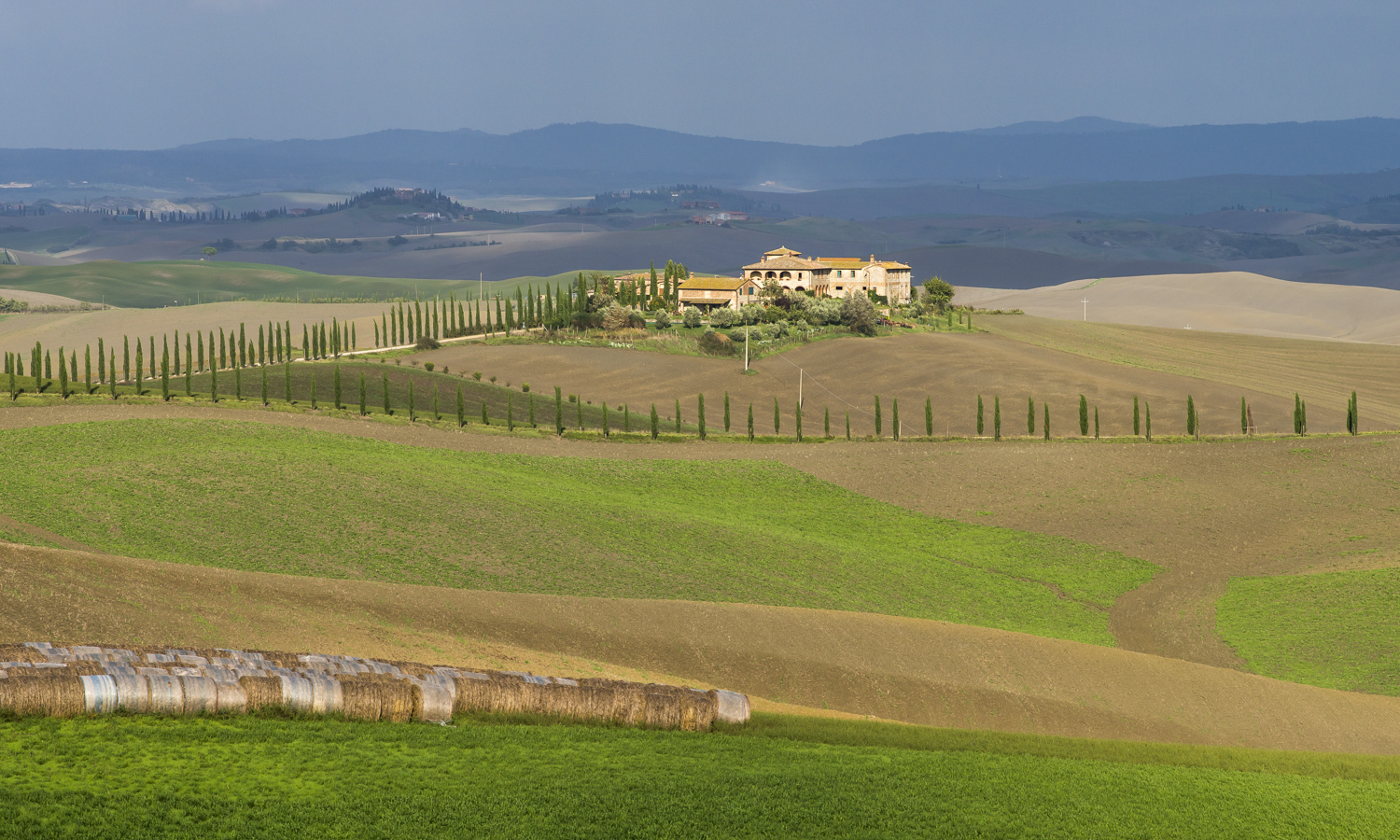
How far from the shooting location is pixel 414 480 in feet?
199

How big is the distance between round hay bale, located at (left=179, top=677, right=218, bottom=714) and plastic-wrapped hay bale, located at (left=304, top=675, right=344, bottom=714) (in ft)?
6.31

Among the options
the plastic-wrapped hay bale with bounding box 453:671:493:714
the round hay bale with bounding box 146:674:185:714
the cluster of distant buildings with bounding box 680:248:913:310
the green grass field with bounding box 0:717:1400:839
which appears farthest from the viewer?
the cluster of distant buildings with bounding box 680:248:913:310

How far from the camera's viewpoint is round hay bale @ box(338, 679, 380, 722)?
26.0 metres

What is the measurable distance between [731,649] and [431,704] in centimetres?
1449

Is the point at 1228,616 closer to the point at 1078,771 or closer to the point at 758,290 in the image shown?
the point at 1078,771

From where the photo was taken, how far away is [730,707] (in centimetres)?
2962

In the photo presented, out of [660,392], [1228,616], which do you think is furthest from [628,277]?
[1228,616]

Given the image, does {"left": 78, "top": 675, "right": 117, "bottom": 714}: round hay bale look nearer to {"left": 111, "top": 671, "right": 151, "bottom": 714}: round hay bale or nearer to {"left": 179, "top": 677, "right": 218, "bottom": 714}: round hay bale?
{"left": 111, "top": 671, "right": 151, "bottom": 714}: round hay bale

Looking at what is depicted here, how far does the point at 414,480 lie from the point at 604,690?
34188 mm

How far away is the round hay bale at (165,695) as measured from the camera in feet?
79.4

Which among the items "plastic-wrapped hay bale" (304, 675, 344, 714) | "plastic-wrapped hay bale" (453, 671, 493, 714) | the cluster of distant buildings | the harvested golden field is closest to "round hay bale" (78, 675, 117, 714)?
"plastic-wrapped hay bale" (304, 675, 344, 714)

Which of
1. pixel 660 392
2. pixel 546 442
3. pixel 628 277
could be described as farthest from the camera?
pixel 628 277

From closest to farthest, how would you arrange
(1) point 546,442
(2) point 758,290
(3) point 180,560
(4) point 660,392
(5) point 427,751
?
1. (5) point 427,751
2. (3) point 180,560
3. (1) point 546,442
4. (4) point 660,392
5. (2) point 758,290

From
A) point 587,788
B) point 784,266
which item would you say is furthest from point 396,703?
point 784,266
